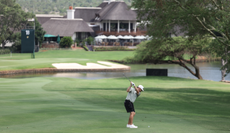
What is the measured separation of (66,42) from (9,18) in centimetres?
1420

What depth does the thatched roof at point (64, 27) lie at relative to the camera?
288 feet

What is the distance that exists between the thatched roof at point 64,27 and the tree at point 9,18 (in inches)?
473

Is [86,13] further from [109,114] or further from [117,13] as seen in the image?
[109,114]

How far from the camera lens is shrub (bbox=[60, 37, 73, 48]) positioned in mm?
80375

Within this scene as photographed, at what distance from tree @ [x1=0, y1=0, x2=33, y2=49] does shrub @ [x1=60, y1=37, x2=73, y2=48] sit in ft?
31.4

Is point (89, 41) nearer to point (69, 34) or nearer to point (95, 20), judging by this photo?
point (69, 34)

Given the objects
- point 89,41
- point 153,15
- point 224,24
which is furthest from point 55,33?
point 224,24

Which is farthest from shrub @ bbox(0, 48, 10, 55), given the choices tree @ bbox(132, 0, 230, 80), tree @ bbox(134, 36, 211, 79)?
tree @ bbox(132, 0, 230, 80)

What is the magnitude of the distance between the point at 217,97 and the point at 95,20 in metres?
78.3

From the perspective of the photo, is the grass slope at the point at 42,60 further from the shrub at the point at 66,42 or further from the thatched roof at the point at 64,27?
the thatched roof at the point at 64,27

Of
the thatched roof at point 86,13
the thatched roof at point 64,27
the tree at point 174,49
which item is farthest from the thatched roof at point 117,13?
the tree at point 174,49

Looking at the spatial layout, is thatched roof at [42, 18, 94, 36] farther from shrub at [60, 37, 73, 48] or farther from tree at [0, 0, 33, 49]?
tree at [0, 0, 33, 49]

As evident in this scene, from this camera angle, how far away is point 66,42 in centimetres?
8075

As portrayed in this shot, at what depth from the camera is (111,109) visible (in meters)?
15.7
